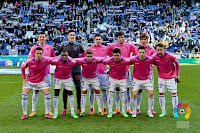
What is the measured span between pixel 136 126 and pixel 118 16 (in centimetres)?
3443

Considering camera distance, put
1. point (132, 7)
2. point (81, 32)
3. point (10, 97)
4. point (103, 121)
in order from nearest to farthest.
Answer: point (103, 121) < point (10, 97) < point (81, 32) < point (132, 7)

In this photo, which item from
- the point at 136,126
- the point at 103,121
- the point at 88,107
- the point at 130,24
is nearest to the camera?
the point at 136,126

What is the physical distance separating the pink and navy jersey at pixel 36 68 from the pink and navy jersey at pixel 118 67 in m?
1.54

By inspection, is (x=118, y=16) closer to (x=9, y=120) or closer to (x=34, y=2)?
(x=34, y=2)

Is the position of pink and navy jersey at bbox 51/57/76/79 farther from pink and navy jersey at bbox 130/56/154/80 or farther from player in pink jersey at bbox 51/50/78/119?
pink and navy jersey at bbox 130/56/154/80

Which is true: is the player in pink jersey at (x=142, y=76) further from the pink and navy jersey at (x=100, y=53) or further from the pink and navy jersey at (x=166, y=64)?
the pink and navy jersey at (x=100, y=53)

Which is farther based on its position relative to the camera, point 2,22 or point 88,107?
point 2,22

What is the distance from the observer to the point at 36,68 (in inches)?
319

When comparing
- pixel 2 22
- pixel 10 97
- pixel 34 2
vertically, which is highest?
pixel 34 2

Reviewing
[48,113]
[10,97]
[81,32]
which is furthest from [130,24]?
[48,113]

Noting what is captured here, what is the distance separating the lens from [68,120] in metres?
7.81

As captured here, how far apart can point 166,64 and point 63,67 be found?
266 centimetres

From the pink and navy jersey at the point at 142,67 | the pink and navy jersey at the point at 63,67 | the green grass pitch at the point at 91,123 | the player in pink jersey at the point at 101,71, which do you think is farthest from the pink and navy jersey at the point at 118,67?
the green grass pitch at the point at 91,123

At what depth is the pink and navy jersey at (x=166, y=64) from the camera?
8.12 metres
